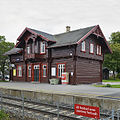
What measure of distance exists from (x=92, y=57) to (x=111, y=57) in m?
22.3

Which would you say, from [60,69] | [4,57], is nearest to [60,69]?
[60,69]

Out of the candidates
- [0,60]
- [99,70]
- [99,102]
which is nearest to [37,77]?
[99,70]

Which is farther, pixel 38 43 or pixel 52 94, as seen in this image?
pixel 38 43

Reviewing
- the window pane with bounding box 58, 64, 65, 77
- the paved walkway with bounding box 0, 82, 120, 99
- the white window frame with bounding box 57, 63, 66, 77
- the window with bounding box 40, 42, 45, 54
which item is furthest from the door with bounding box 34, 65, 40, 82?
the paved walkway with bounding box 0, 82, 120, 99

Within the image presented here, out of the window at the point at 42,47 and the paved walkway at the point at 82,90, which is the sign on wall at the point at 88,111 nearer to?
the paved walkway at the point at 82,90

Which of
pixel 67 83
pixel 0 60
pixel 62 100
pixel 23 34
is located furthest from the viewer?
pixel 0 60

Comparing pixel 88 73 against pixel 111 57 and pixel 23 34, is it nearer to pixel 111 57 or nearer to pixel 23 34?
pixel 23 34

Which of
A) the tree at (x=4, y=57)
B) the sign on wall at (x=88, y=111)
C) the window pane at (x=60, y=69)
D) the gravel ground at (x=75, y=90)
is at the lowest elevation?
the gravel ground at (x=75, y=90)

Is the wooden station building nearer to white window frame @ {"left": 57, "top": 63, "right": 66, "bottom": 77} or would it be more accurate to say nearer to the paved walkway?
white window frame @ {"left": 57, "top": 63, "right": 66, "bottom": 77}

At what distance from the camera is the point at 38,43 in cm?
2558

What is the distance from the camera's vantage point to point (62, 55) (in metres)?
22.8

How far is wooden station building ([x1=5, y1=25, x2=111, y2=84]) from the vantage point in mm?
21891

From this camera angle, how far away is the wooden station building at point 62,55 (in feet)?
71.8

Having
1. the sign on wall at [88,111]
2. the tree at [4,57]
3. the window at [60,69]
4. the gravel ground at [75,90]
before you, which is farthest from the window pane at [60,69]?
the sign on wall at [88,111]
